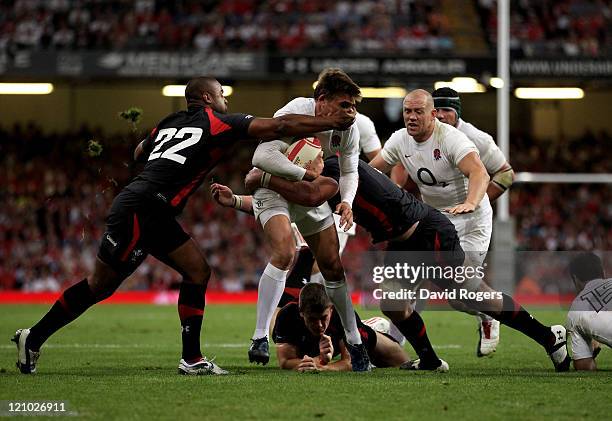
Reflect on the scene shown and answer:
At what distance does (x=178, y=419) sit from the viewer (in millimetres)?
5301

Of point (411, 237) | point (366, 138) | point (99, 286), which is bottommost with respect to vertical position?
point (99, 286)

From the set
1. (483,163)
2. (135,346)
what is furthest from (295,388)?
(135,346)

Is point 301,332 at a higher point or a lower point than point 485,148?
lower

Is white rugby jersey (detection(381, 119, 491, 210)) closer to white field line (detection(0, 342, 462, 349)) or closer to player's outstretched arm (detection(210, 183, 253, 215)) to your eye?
player's outstretched arm (detection(210, 183, 253, 215))

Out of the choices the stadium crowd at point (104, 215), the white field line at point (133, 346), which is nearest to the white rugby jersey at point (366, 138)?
the white field line at point (133, 346)

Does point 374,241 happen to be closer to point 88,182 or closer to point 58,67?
point 58,67

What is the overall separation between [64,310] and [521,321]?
3.06 meters

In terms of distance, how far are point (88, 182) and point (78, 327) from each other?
11156 millimetres

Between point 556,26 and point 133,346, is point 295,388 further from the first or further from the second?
point 556,26

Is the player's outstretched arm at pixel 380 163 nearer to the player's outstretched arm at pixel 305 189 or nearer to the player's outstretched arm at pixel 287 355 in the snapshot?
the player's outstretched arm at pixel 305 189

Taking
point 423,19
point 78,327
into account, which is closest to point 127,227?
point 78,327

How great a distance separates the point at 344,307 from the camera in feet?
24.5

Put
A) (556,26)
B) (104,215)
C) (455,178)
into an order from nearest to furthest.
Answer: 1. (455,178)
2. (104,215)
3. (556,26)

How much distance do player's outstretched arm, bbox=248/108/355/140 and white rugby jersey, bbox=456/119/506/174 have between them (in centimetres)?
271
